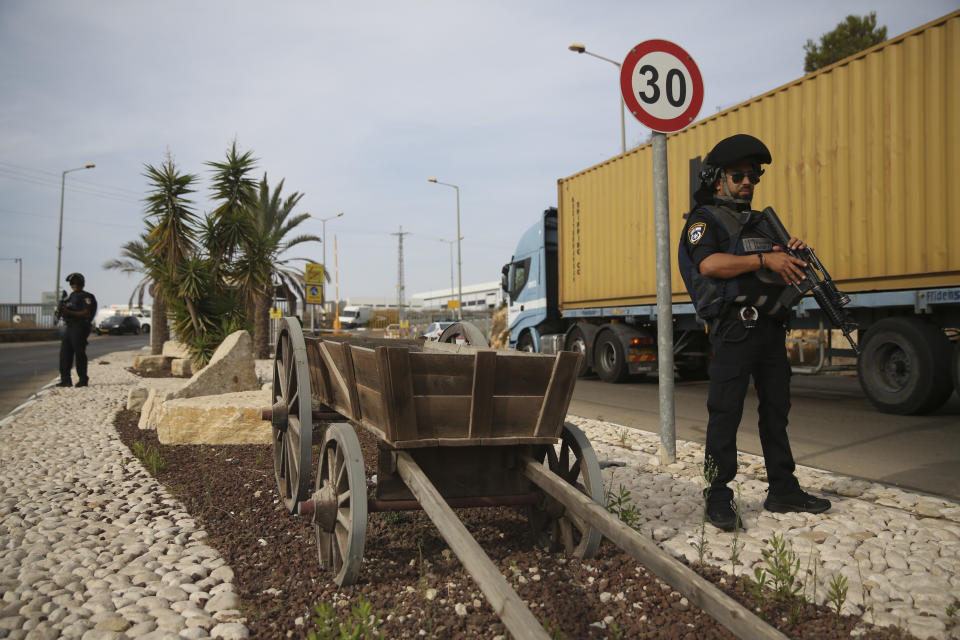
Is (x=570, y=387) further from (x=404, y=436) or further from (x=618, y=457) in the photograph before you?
(x=618, y=457)

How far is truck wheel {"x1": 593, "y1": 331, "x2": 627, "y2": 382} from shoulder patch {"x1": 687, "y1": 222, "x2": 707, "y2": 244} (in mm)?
8045

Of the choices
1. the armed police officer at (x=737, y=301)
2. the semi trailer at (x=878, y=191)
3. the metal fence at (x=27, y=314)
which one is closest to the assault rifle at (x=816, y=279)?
the armed police officer at (x=737, y=301)

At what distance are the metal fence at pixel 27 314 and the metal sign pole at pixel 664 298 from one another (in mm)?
42937

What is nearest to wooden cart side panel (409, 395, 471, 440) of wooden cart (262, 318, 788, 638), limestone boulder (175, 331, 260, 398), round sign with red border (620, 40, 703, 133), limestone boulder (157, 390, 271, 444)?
wooden cart (262, 318, 788, 638)

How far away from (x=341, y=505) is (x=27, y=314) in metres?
45.1

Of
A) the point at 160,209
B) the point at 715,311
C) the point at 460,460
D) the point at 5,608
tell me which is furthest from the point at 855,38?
the point at 5,608

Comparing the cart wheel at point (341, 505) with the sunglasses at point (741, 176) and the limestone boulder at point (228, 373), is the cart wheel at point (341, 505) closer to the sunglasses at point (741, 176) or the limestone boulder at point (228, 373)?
the sunglasses at point (741, 176)

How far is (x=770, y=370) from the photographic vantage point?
3.34 m

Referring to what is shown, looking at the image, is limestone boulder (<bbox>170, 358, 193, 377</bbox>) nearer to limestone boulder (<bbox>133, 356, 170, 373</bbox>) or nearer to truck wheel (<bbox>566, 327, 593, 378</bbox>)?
limestone boulder (<bbox>133, 356, 170, 373</bbox>)

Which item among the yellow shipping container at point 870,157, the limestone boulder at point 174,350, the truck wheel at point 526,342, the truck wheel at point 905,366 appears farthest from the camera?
the truck wheel at point 526,342

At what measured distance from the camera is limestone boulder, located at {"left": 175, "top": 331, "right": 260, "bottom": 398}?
721 cm

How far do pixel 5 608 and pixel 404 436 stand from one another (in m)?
1.61

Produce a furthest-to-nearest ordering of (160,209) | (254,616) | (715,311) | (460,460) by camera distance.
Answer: (160,209) → (715,311) → (460,460) → (254,616)

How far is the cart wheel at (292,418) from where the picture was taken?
3287 millimetres
